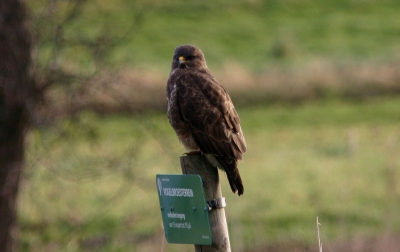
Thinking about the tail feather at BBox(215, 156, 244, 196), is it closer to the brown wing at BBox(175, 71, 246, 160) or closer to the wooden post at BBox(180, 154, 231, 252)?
the brown wing at BBox(175, 71, 246, 160)

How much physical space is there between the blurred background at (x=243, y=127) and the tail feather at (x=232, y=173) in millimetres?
3474

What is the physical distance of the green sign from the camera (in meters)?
3.68

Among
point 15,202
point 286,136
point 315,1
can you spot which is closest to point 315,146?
point 286,136

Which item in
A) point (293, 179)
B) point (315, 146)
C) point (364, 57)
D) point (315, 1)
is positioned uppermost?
point (315, 1)

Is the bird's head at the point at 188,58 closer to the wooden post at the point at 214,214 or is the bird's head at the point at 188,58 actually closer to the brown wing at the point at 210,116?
the brown wing at the point at 210,116

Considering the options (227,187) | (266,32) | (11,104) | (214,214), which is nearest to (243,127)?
(227,187)

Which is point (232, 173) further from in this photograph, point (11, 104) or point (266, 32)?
point (266, 32)

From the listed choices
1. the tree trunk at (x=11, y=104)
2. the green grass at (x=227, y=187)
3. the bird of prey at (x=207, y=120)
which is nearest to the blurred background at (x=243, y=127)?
the green grass at (x=227, y=187)

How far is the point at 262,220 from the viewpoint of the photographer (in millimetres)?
10109

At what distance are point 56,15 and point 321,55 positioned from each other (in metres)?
15.2

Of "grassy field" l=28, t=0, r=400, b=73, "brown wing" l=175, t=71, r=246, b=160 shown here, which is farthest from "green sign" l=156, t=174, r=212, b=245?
"grassy field" l=28, t=0, r=400, b=73

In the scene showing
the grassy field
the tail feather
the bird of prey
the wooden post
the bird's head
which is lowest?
the wooden post

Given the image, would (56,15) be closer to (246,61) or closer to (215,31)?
(246,61)

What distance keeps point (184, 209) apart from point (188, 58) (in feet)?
6.10
